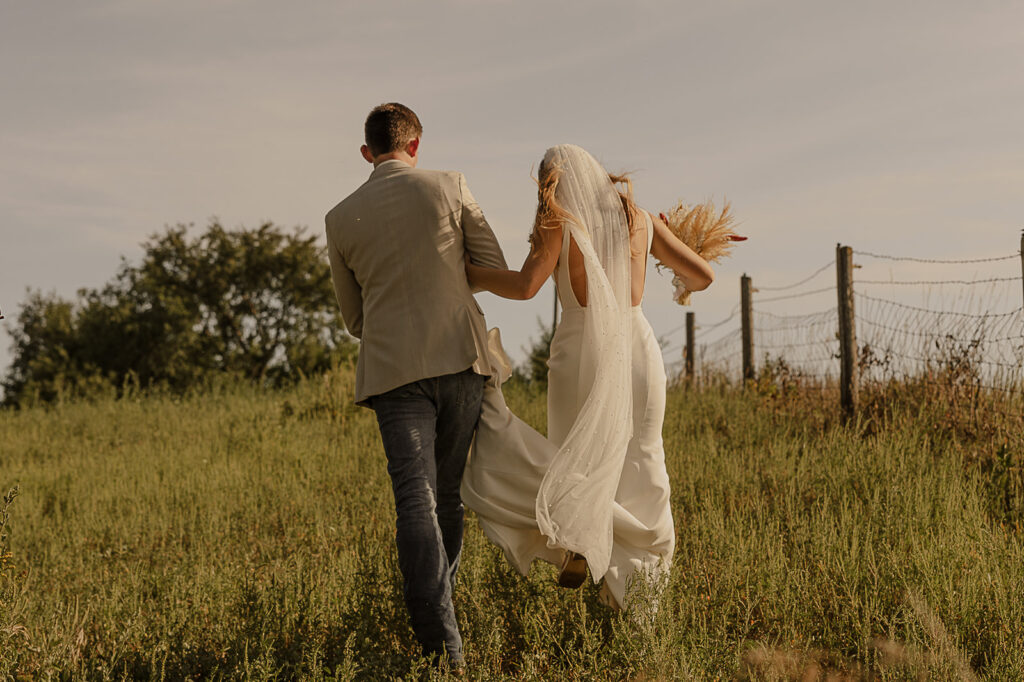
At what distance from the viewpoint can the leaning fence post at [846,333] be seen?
10.1m

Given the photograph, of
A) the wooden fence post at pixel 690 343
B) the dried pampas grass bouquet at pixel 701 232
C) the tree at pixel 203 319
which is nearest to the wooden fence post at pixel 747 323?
the wooden fence post at pixel 690 343

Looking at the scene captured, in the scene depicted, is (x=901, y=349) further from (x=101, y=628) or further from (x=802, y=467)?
(x=101, y=628)

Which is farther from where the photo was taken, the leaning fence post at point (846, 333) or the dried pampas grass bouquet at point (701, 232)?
the leaning fence post at point (846, 333)

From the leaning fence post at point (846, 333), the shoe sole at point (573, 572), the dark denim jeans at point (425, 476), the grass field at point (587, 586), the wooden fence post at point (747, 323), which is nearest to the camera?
the dark denim jeans at point (425, 476)

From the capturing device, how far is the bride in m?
4.04

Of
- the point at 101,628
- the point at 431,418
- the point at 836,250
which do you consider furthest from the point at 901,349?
the point at 101,628

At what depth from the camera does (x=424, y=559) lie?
3.78 meters

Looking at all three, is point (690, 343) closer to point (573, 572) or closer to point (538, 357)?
point (538, 357)

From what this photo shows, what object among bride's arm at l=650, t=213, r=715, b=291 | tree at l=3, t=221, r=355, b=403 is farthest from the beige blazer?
tree at l=3, t=221, r=355, b=403

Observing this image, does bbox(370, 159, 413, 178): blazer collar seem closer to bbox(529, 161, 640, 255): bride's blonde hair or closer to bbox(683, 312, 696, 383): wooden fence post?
bbox(529, 161, 640, 255): bride's blonde hair

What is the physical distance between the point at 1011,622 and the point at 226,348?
88.8 ft

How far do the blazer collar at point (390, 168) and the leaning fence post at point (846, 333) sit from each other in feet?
24.2

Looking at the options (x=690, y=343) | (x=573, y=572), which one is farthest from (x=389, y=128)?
(x=690, y=343)

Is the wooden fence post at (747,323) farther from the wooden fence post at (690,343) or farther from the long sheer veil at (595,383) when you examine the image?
the long sheer veil at (595,383)
